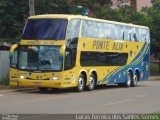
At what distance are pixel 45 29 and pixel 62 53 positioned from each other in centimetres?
172

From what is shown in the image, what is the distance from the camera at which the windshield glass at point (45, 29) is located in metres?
25.7

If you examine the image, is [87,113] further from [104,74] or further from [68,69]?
[104,74]

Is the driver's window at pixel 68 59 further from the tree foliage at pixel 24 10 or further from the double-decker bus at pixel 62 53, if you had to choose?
the tree foliage at pixel 24 10

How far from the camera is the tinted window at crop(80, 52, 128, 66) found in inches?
1082

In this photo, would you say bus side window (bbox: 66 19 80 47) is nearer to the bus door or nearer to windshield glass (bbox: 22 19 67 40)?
windshield glass (bbox: 22 19 67 40)

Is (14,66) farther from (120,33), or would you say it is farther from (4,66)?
(120,33)

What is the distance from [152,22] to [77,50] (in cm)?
2616

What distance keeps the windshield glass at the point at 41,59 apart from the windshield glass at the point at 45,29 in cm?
54

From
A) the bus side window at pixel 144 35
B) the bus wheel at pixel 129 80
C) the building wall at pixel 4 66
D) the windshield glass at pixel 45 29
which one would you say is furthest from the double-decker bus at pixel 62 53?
the bus side window at pixel 144 35

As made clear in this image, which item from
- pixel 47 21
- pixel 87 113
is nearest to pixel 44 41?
pixel 47 21

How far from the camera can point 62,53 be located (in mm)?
25078

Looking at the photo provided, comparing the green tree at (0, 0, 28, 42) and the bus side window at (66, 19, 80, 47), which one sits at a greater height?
the green tree at (0, 0, 28, 42)

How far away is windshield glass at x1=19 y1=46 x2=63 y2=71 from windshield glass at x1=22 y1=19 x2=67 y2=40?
0.54 metres

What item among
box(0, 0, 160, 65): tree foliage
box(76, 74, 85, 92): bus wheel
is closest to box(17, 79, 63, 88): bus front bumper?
box(76, 74, 85, 92): bus wheel
